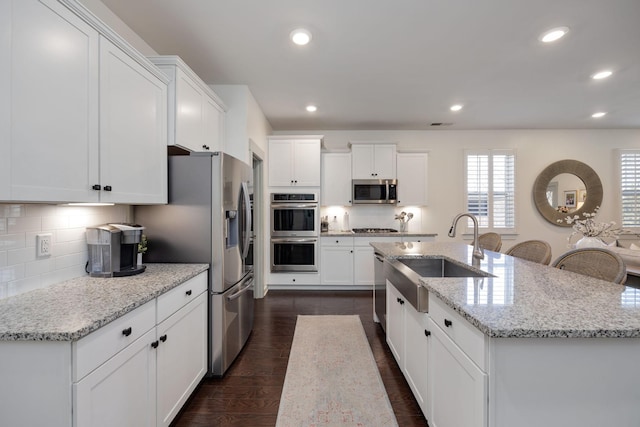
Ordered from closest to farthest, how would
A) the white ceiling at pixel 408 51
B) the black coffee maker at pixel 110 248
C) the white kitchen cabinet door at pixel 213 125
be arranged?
1. the black coffee maker at pixel 110 248
2. the white ceiling at pixel 408 51
3. the white kitchen cabinet door at pixel 213 125

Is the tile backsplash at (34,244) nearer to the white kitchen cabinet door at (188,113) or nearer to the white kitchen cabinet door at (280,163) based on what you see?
the white kitchen cabinet door at (188,113)

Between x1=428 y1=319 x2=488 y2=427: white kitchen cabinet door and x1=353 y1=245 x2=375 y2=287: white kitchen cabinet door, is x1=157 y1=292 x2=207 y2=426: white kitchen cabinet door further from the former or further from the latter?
x1=353 y1=245 x2=375 y2=287: white kitchen cabinet door

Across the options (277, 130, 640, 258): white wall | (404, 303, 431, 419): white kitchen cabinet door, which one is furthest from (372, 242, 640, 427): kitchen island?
(277, 130, 640, 258): white wall

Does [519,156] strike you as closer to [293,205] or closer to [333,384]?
[293,205]

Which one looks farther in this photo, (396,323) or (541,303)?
(396,323)

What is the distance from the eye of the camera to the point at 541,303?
1.16 metres

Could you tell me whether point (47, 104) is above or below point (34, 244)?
above

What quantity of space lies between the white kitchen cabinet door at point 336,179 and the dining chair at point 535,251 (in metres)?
2.68

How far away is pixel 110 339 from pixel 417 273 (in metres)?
2.13

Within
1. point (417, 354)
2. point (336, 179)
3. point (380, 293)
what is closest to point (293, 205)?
point (336, 179)

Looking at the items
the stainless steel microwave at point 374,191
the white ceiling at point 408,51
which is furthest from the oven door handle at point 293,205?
the white ceiling at point 408,51

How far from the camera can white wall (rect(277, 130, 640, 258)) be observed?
504 cm

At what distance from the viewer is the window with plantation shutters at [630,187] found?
16.3 ft

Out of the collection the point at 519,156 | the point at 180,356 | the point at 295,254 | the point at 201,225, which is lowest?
the point at 180,356
